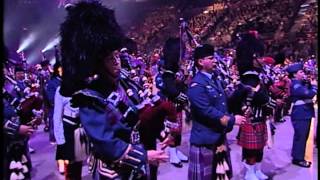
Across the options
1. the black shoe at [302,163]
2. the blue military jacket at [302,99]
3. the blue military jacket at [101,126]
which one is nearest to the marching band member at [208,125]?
the blue military jacket at [101,126]

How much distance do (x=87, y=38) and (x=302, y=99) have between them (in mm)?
3594

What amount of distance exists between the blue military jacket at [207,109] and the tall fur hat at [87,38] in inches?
45.5

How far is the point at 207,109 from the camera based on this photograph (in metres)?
3.65

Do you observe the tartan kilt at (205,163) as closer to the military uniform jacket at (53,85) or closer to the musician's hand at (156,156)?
the musician's hand at (156,156)

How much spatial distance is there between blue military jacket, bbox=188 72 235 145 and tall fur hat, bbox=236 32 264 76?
1.20m

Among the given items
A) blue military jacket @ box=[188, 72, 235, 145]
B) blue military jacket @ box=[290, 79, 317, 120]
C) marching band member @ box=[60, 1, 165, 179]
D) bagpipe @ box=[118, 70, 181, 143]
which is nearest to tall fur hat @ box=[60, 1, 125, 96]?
marching band member @ box=[60, 1, 165, 179]

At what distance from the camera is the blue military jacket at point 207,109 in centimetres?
367

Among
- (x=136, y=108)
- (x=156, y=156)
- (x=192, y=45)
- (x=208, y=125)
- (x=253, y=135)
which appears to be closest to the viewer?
(x=156, y=156)

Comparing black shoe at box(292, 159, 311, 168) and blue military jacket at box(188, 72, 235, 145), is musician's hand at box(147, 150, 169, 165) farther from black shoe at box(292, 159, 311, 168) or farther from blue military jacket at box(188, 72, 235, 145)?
black shoe at box(292, 159, 311, 168)

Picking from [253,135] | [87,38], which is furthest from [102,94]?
[253,135]

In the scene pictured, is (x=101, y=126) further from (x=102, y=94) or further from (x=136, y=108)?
(x=136, y=108)

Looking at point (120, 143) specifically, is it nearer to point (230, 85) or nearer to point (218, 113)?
point (218, 113)

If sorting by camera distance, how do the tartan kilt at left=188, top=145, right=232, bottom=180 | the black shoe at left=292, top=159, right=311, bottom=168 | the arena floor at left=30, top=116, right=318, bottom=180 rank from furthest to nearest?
the black shoe at left=292, top=159, right=311, bottom=168, the arena floor at left=30, top=116, right=318, bottom=180, the tartan kilt at left=188, top=145, right=232, bottom=180

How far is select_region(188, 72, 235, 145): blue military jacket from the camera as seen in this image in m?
3.67
